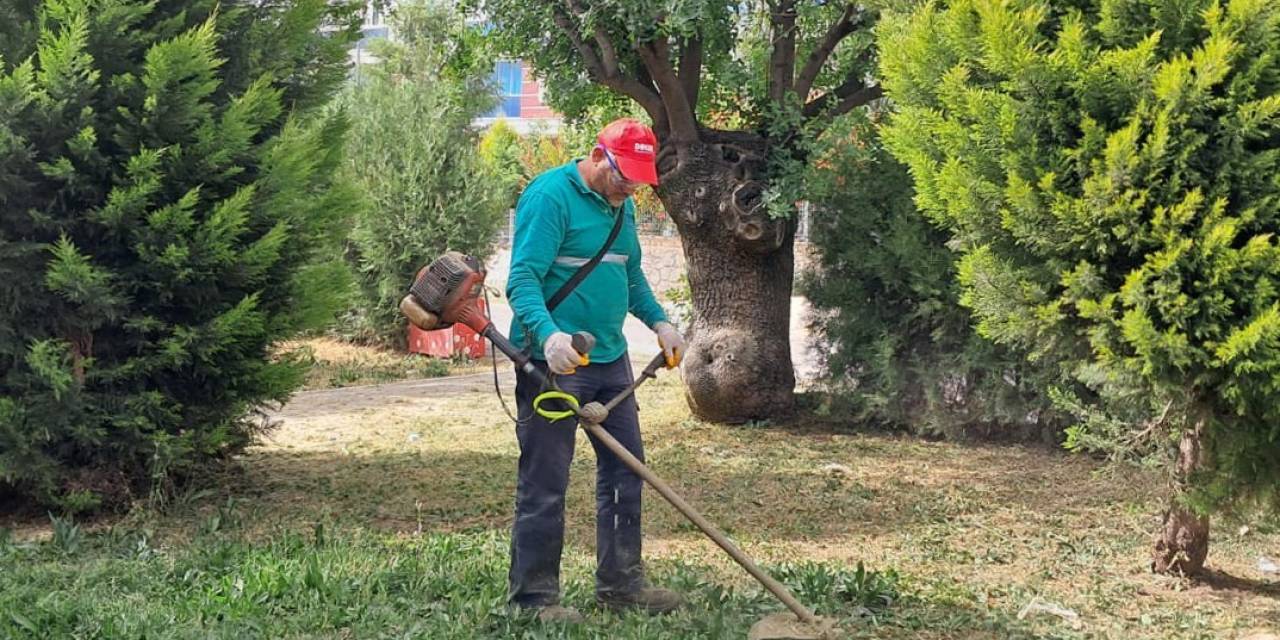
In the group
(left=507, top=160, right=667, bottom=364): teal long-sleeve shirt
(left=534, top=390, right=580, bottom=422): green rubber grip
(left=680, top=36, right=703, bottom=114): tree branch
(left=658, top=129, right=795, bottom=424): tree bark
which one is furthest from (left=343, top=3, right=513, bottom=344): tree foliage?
(left=534, top=390, right=580, bottom=422): green rubber grip

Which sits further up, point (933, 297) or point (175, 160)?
point (175, 160)

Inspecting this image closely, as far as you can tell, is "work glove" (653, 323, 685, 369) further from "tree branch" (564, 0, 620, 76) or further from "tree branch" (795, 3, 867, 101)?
"tree branch" (795, 3, 867, 101)

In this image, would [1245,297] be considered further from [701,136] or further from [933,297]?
[701,136]

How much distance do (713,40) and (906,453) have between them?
3.51m

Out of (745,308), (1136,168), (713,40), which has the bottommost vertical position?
(745,308)

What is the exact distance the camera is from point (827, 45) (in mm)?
9750

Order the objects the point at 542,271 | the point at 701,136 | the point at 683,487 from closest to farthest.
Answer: the point at 542,271, the point at 683,487, the point at 701,136

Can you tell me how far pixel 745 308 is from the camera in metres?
9.93

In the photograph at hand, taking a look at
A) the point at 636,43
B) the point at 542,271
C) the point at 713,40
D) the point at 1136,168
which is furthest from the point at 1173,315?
the point at 713,40

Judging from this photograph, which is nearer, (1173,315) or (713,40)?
(1173,315)

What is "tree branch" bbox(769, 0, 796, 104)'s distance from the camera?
961cm

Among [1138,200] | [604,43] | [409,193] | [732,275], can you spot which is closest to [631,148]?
[1138,200]

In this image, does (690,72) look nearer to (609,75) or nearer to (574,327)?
(609,75)

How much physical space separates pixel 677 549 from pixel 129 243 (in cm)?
309
